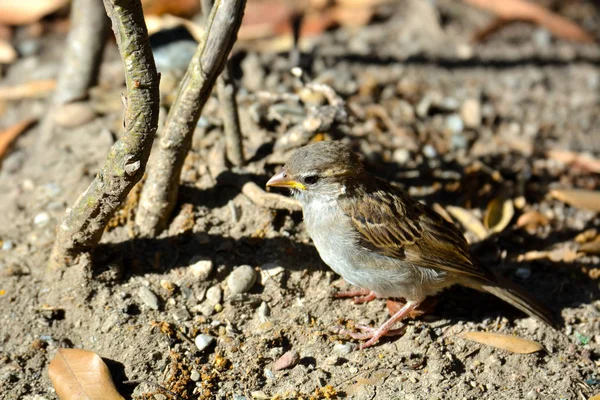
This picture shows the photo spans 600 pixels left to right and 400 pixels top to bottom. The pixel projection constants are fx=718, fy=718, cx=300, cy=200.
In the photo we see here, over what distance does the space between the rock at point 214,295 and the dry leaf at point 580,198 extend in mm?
3338

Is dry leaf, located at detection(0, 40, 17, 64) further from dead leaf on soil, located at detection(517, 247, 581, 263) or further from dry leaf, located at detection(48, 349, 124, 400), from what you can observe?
dead leaf on soil, located at detection(517, 247, 581, 263)

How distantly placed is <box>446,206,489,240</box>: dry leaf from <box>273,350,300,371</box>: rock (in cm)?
215

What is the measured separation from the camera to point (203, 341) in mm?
4984

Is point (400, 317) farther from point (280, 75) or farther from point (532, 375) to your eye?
point (280, 75)

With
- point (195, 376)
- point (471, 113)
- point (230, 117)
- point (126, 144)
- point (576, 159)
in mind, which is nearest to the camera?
point (126, 144)

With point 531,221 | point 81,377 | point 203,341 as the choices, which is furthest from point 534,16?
point 81,377

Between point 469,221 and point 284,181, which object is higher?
point 284,181

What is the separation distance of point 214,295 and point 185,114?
1.34m

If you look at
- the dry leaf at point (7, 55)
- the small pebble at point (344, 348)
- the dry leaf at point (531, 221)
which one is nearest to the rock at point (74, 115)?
the dry leaf at point (7, 55)

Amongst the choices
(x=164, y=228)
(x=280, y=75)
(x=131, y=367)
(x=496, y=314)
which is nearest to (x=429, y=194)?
(x=496, y=314)

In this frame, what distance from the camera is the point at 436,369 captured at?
4941 millimetres

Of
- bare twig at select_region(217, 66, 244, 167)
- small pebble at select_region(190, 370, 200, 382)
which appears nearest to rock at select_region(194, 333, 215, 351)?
small pebble at select_region(190, 370, 200, 382)

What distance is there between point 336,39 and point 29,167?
12.2ft

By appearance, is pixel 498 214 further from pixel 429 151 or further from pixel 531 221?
pixel 429 151
